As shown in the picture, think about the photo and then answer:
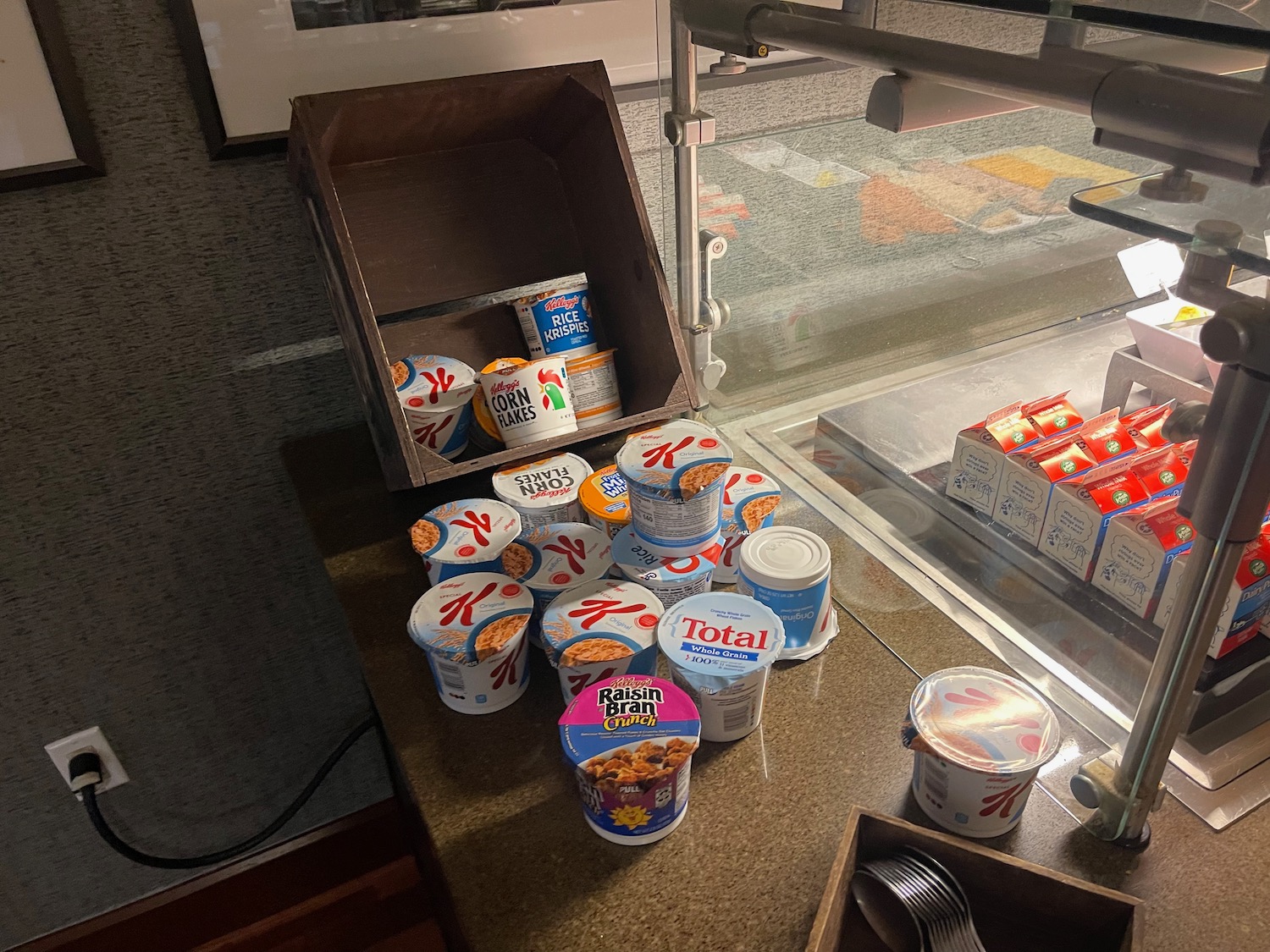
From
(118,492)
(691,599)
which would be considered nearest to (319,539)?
(118,492)

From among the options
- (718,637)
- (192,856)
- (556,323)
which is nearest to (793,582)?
(718,637)

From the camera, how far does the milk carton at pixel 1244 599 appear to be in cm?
71

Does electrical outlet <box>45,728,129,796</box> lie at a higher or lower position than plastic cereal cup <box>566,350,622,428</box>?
lower

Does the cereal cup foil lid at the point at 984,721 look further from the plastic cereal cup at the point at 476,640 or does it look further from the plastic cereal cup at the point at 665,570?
the plastic cereal cup at the point at 476,640

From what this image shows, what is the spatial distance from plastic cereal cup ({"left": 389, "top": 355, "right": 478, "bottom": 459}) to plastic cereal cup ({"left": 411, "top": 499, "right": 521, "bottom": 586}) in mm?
106

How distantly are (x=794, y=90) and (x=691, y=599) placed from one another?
2.46 ft

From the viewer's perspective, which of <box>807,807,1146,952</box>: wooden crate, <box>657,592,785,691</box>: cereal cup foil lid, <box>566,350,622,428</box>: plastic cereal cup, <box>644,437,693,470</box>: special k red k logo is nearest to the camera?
<box>807,807,1146,952</box>: wooden crate

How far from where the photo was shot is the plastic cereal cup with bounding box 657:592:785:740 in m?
0.70

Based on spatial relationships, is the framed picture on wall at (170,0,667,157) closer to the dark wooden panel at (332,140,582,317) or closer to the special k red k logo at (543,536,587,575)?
the dark wooden panel at (332,140,582,317)

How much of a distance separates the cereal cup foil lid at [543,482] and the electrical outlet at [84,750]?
2.41 feet

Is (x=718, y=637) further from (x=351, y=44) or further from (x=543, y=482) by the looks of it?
(x=351, y=44)

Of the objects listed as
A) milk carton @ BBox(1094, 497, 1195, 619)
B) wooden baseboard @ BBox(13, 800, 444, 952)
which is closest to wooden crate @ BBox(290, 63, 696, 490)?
milk carton @ BBox(1094, 497, 1195, 619)

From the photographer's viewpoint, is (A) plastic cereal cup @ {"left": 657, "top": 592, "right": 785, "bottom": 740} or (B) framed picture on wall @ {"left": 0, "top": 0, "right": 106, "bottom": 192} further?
(B) framed picture on wall @ {"left": 0, "top": 0, "right": 106, "bottom": 192}

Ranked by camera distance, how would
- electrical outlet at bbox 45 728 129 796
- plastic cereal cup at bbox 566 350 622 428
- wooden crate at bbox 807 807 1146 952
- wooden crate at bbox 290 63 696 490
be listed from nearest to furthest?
wooden crate at bbox 807 807 1146 952 → wooden crate at bbox 290 63 696 490 → plastic cereal cup at bbox 566 350 622 428 → electrical outlet at bbox 45 728 129 796
